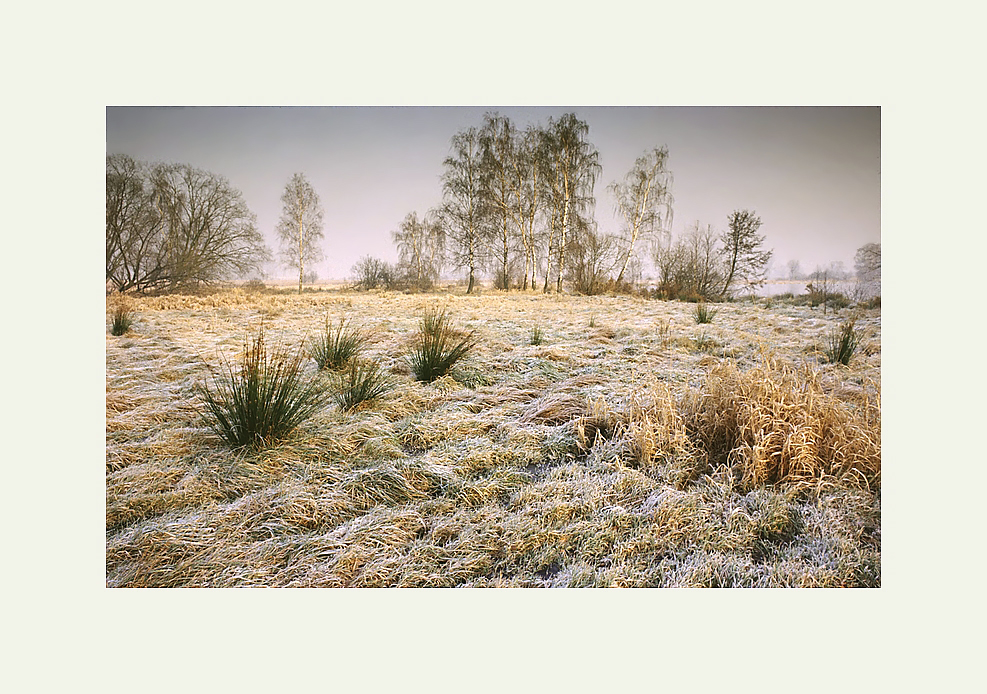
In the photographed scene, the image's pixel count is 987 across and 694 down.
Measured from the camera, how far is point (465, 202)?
306 centimetres

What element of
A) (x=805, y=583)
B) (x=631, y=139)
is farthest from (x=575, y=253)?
(x=805, y=583)

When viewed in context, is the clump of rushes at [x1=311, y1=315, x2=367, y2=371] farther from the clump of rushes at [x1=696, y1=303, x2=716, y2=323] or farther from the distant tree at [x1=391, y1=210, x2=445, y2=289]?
the clump of rushes at [x1=696, y1=303, x2=716, y2=323]

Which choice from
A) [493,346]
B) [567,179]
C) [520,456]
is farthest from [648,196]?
[520,456]

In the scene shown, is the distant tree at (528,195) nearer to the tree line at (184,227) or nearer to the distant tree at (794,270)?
the tree line at (184,227)

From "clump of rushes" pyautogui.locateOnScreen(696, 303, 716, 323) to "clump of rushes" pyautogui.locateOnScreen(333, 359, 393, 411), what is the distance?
1.87 meters

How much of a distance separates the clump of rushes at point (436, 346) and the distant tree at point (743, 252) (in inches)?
62.0

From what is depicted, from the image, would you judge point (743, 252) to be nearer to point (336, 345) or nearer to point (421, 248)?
point (421, 248)

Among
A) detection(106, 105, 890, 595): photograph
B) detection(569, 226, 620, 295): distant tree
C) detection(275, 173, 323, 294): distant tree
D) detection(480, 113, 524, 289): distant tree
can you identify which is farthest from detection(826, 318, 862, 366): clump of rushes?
detection(275, 173, 323, 294): distant tree

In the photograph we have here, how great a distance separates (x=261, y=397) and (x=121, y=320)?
3.13ft

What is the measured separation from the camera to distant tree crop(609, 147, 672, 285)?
9.66 ft

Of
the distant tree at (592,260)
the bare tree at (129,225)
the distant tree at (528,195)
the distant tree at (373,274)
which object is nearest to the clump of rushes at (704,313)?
the distant tree at (592,260)

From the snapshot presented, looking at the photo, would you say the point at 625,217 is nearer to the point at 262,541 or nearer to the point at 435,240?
the point at 435,240

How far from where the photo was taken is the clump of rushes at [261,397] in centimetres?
258

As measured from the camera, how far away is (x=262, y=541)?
226 cm
